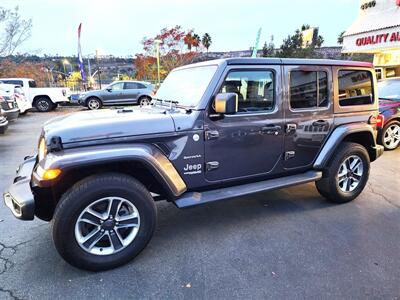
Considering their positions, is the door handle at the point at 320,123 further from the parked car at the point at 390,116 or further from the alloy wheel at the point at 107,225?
the parked car at the point at 390,116

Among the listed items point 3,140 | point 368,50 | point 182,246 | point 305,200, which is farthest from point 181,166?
point 368,50

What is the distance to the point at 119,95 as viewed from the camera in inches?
622

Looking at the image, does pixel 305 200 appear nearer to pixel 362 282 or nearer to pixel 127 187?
pixel 362 282

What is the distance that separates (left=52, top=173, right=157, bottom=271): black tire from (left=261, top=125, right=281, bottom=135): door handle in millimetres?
1481

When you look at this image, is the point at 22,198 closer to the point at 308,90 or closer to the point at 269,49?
the point at 308,90

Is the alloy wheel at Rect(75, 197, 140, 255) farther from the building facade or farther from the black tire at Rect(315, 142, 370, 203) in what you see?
the building facade

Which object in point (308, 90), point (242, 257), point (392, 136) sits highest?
point (308, 90)

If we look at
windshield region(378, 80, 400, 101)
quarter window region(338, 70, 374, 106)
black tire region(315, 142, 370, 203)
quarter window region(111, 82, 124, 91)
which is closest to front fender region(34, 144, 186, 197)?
black tire region(315, 142, 370, 203)

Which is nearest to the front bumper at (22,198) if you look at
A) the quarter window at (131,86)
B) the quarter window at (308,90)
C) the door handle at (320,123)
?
the quarter window at (308,90)

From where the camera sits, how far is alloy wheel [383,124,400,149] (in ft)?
23.3

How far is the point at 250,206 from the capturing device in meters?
4.02

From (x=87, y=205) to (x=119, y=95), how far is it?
1410cm

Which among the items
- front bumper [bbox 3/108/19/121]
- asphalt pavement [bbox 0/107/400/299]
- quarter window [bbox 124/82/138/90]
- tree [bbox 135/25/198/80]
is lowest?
asphalt pavement [bbox 0/107/400/299]

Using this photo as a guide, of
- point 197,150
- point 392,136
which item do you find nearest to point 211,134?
point 197,150
